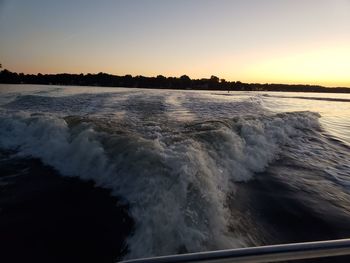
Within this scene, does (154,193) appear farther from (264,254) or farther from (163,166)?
(264,254)

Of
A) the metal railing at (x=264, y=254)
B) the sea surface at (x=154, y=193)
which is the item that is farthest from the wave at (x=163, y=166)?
the metal railing at (x=264, y=254)

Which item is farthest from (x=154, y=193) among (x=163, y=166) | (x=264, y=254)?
(x=264, y=254)

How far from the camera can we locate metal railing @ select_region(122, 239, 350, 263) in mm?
1289

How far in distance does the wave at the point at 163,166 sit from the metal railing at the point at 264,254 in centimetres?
252

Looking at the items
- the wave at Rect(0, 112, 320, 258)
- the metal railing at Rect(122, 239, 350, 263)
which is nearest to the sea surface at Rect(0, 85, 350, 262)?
the wave at Rect(0, 112, 320, 258)

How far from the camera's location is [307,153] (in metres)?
9.51

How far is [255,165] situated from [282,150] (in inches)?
93.1

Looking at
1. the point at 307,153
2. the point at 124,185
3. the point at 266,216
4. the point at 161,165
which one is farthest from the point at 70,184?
the point at 307,153

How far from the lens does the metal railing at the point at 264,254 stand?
1.29 metres

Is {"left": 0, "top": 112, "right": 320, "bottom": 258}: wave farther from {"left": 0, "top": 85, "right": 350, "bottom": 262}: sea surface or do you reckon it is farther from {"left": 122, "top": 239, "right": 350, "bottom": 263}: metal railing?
{"left": 122, "top": 239, "right": 350, "bottom": 263}: metal railing

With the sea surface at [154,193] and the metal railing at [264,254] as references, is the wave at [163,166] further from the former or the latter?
the metal railing at [264,254]

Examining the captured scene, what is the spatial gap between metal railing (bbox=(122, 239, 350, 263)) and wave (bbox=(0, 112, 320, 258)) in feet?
8.26

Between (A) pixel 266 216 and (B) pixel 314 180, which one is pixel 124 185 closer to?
(A) pixel 266 216

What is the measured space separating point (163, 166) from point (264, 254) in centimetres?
406
